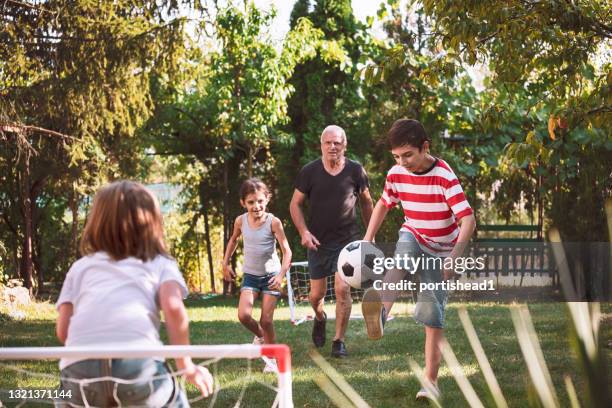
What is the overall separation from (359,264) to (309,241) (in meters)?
0.66

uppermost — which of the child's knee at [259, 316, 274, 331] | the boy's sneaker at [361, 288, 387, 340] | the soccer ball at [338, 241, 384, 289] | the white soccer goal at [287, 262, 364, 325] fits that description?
the soccer ball at [338, 241, 384, 289]

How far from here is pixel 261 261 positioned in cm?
598

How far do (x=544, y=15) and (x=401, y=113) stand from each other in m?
8.17

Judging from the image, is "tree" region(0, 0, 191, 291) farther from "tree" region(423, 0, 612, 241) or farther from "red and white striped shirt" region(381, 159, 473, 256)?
"red and white striped shirt" region(381, 159, 473, 256)

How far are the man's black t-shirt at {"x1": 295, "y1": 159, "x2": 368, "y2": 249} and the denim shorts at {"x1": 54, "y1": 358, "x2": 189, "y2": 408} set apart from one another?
13.3 feet

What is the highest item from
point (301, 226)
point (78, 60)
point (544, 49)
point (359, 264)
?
point (78, 60)

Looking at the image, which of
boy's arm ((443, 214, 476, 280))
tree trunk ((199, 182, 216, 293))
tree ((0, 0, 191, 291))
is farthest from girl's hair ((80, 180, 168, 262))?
tree trunk ((199, 182, 216, 293))

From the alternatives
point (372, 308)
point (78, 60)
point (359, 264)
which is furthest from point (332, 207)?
point (78, 60)

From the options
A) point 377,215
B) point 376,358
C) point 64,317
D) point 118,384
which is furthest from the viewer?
point 376,358

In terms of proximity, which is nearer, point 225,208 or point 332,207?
point 332,207

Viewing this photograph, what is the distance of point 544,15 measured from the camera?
222 inches

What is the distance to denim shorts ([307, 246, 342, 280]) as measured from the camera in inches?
261

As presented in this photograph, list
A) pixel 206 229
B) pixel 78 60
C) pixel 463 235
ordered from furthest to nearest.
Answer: pixel 206 229 → pixel 78 60 → pixel 463 235

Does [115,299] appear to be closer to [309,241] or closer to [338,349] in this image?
[309,241]
